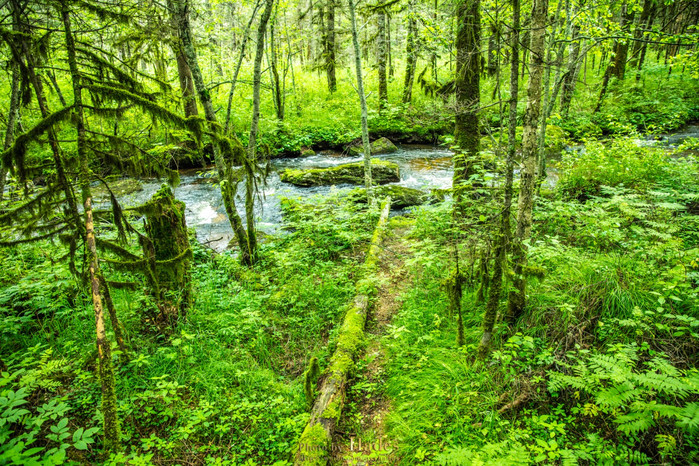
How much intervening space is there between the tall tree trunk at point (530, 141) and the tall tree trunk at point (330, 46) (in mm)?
18834

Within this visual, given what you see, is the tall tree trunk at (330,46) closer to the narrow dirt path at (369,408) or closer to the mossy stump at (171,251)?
the mossy stump at (171,251)

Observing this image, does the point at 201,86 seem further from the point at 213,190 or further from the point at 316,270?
the point at 213,190

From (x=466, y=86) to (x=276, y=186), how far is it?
8694 millimetres

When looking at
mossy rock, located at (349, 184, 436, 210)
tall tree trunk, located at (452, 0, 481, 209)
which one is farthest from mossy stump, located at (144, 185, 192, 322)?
mossy rock, located at (349, 184, 436, 210)

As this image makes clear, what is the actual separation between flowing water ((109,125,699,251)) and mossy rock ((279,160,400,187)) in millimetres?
317

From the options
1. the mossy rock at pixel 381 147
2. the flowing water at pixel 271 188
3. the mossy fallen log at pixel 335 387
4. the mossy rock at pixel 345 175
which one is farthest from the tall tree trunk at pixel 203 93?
the mossy rock at pixel 381 147

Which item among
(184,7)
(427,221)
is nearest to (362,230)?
(427,221)

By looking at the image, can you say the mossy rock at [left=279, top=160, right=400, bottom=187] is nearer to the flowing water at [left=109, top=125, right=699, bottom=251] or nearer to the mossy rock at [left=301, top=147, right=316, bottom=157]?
the flowing water at [left=109, top=125, right=699, bottom=251]

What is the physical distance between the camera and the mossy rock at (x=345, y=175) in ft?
44.7

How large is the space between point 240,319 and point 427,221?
4.35 meters

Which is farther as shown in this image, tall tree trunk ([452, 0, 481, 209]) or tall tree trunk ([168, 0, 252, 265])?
tall tree trunk ([452, 0, 481, 209])

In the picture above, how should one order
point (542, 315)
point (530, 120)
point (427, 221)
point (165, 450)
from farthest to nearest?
point (427, 221), point (542, 315), point (530, 120), point (165, 450)

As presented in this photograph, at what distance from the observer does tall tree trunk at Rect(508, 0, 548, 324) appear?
11.9 feet

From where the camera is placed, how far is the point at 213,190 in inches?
530
